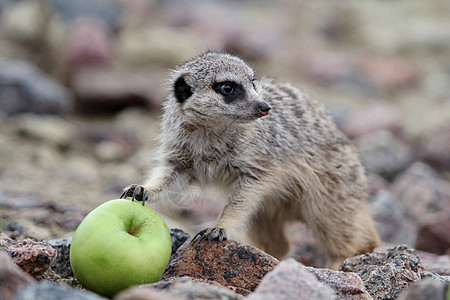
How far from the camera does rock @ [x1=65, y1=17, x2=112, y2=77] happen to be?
Answer: 38.2 ft

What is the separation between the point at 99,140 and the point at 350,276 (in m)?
6.44

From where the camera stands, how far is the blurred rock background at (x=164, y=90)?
22.6 ft

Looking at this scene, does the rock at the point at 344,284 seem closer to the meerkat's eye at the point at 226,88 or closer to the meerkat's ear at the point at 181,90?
the meerkat's eye at the point at 226,88

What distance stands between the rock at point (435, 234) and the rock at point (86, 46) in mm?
7613

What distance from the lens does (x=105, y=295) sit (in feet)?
11.8

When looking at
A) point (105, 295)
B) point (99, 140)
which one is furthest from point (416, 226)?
point (99, 140)

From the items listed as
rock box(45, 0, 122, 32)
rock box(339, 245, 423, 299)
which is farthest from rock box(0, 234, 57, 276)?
rock box(45, 0, 122, 32)

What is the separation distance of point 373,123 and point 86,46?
5.91 meters

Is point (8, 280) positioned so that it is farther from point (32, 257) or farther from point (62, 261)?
point (62, 261)

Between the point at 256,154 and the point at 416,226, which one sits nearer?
the point at 256,154

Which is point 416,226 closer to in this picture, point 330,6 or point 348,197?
point 348,197

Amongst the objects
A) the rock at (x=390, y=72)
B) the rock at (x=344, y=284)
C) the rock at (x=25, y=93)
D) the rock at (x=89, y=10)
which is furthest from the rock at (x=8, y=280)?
the rock at (x=390, y=72)

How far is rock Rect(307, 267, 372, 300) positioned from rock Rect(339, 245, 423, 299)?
297 millimetres

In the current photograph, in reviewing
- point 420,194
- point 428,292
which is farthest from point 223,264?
point 420,194
